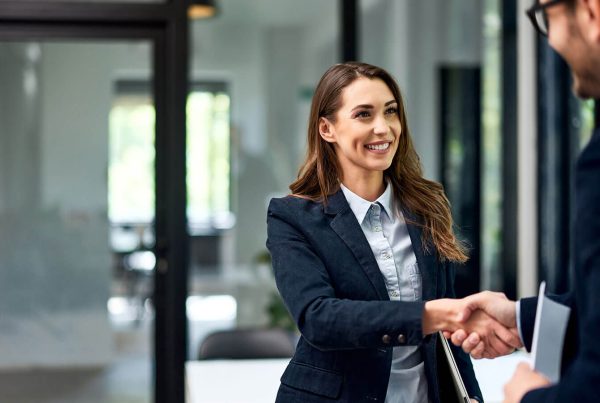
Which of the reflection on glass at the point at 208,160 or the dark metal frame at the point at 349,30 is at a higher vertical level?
the dark metal frame at the point at 349,30

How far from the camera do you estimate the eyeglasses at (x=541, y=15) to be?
121cm

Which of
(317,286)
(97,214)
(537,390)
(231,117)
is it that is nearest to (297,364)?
(317,286)

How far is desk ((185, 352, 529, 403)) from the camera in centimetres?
264

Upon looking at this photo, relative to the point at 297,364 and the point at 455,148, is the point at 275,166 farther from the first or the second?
the point at 297,364

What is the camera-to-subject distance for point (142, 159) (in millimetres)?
4680

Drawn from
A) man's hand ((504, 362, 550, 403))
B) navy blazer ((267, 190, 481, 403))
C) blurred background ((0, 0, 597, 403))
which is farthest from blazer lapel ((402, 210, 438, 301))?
blurred background ((0, 0, 597, 403))

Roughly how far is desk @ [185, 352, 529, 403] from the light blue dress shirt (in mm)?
911

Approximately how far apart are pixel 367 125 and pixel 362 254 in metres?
0.27

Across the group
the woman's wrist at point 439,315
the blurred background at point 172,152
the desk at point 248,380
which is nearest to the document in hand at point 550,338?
the woman's wrist at point 439,315

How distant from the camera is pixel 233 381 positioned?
2889 millimetres

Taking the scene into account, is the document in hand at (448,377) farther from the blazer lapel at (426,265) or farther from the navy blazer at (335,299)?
the blazer lapel at (426,265)

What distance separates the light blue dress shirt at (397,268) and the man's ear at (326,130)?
118mm

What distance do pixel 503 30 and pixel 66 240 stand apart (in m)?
2.58

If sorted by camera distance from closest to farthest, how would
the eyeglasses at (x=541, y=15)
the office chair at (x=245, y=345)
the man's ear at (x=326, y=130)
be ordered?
the eyeglasses at (x=541, y=15) < the man's ear at (x=326, y=130) < the office chair at (x=245, y=345)
